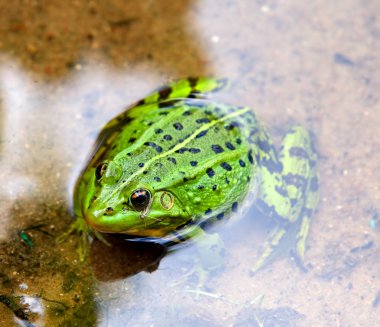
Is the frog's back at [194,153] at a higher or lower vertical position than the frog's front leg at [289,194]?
higher

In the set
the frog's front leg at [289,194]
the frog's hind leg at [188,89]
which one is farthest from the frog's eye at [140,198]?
the frog's hind leg at [188,89]

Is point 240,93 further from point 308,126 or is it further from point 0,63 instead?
point 0,63

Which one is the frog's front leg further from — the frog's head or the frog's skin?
the frog's head

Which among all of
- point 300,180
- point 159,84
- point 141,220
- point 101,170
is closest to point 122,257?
point 141,220

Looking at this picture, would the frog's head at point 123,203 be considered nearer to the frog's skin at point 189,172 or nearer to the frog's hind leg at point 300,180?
the frog's skin at point 189,172

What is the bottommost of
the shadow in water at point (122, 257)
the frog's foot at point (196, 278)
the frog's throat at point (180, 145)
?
the frog's foot at point (196, 278)

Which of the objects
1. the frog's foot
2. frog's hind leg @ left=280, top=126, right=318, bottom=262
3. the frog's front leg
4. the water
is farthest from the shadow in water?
frog's hind leg @ left=280, top=126, right=318, bottom=262

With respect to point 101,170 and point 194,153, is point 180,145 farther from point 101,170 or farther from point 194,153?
point 101,170
